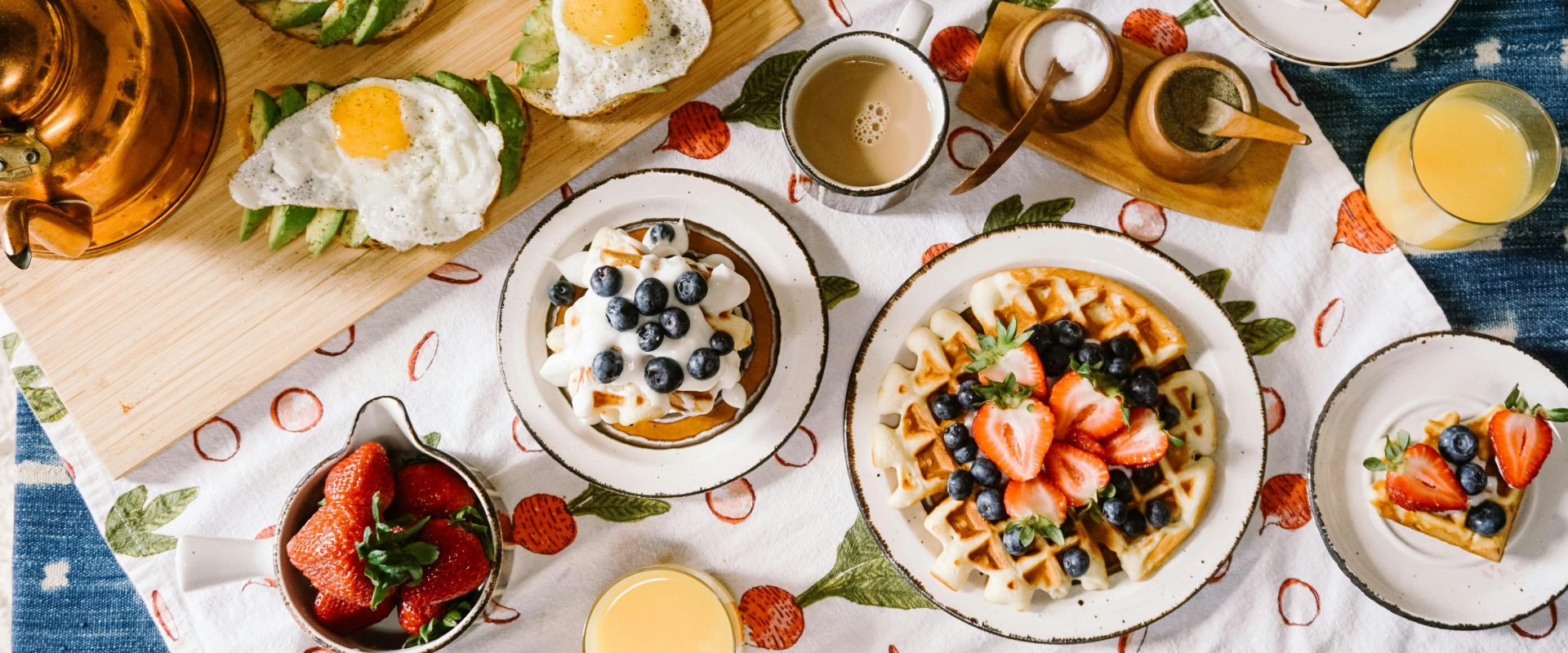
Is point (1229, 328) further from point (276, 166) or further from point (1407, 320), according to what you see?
point (276, 166)

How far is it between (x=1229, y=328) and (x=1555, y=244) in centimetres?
82

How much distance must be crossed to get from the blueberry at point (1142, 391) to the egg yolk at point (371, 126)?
1510 millimetres

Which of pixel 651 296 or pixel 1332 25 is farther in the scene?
pixel 1332 25

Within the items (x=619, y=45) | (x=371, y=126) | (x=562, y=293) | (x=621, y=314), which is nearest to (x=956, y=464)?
(x=621, y=314)

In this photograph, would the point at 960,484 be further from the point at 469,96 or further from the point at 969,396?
the point at 469,96

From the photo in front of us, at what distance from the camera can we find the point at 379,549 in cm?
163

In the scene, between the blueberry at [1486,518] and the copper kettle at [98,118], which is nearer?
the copper kettle at [98,118]

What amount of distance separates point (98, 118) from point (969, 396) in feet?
5.37

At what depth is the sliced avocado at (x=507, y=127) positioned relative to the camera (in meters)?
1.86

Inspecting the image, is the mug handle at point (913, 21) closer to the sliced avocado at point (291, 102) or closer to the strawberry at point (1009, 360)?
the strawberry at point (1009, 360)

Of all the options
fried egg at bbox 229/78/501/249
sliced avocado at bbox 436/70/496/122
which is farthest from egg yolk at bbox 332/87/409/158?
sliced avocado at bbox 436/70/496/122

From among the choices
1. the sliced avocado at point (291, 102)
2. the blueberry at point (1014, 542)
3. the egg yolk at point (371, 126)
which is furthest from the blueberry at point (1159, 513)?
the sliced avocado at point (291, 102)

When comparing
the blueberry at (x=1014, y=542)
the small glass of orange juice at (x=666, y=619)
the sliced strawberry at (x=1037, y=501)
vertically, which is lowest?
the small glass of orange juice at (x=666, y=619)

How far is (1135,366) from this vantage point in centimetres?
183
